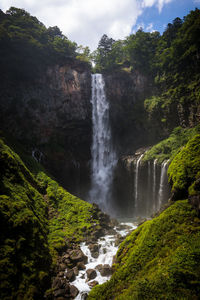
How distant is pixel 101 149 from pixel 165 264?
924 inches

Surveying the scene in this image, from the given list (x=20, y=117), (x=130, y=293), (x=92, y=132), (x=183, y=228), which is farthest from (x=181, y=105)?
(x=20, y=117)

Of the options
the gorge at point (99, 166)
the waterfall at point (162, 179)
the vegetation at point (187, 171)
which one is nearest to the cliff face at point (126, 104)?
the gorge at point (99, 166)

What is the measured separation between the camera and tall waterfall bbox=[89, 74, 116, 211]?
25436 millimetres

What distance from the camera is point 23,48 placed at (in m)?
23.2

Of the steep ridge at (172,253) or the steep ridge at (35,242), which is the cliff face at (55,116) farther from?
the steep ridge at (172,253)

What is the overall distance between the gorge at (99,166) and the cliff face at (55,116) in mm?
164

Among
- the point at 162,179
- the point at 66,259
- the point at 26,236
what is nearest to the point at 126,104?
the point at 162,179

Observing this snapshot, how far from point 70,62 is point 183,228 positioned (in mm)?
29732

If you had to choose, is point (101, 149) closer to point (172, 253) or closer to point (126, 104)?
point (126, 104)

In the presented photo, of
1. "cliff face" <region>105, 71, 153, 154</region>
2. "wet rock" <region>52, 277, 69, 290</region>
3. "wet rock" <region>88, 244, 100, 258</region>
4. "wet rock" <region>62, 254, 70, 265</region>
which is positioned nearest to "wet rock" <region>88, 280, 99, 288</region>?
"wet rock" <region>52, 277, 69, 290</region>

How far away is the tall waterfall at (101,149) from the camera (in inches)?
1001

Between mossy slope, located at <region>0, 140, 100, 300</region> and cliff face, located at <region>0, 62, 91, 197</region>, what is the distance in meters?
10.3

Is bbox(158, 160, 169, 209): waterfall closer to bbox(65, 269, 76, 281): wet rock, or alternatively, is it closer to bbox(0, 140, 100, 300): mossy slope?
bbox(0, 140, 100, 300): mossy slope

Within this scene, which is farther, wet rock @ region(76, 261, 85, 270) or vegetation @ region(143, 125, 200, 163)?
vegetation @ region(143, 125, 200, 163)
